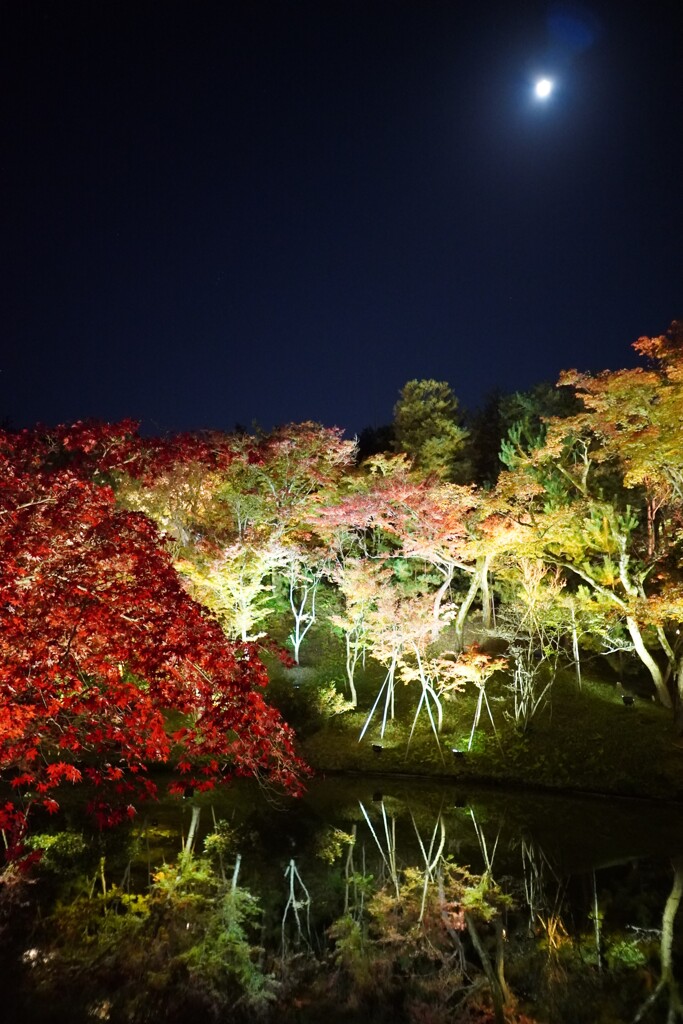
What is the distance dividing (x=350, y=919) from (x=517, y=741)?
6887mm

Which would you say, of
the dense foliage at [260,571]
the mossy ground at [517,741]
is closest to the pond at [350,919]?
the dense foliage at [260,571]

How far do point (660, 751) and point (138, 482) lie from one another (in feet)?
40.1

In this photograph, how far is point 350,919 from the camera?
638cm

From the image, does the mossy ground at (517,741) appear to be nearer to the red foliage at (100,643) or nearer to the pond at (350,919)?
the pond at (350,919)

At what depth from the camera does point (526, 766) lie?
1174 centimetres

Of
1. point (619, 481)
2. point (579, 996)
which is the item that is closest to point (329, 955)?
point (579, 996)

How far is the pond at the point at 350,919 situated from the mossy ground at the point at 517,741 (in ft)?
4.11

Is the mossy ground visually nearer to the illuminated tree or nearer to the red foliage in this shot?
the illuminated tree

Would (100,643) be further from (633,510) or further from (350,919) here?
(633,510)

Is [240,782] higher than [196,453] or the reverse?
the reverse

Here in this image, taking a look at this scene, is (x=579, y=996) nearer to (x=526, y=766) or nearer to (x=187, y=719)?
(x=526, y=766)

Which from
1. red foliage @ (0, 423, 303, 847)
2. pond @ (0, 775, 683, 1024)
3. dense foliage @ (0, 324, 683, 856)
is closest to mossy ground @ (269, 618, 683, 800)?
dense foliage @ (0, 324, 683, 856)

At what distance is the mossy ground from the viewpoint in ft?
36.8

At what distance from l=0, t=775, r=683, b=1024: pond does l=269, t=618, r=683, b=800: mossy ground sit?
1251 mm
